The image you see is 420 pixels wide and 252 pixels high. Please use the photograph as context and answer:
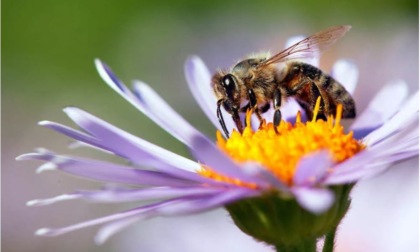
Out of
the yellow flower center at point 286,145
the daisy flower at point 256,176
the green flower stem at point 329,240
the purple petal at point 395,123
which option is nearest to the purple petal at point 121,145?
the daisy flower at point 256,176

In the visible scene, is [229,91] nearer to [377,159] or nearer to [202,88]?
[202,88]

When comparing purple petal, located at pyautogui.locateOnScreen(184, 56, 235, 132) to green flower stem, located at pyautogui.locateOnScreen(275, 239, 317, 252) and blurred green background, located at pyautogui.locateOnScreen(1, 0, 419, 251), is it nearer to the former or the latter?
green flower stem, located at pyautogui.locateOnScreen(275, 239, 317, 252)

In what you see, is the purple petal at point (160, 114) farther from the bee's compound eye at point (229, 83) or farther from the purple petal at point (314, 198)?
the purple petal at point (314, 198)

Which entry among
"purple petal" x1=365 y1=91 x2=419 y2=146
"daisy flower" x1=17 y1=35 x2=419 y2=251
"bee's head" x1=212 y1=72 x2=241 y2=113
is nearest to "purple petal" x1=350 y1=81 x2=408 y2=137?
"purple petal" x1=365 y1=91 x2=419 y2=146

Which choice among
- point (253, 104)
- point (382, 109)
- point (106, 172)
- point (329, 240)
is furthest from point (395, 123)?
point (106, 172)

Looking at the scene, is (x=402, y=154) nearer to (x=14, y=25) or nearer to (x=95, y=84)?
(x=95, y=84)
